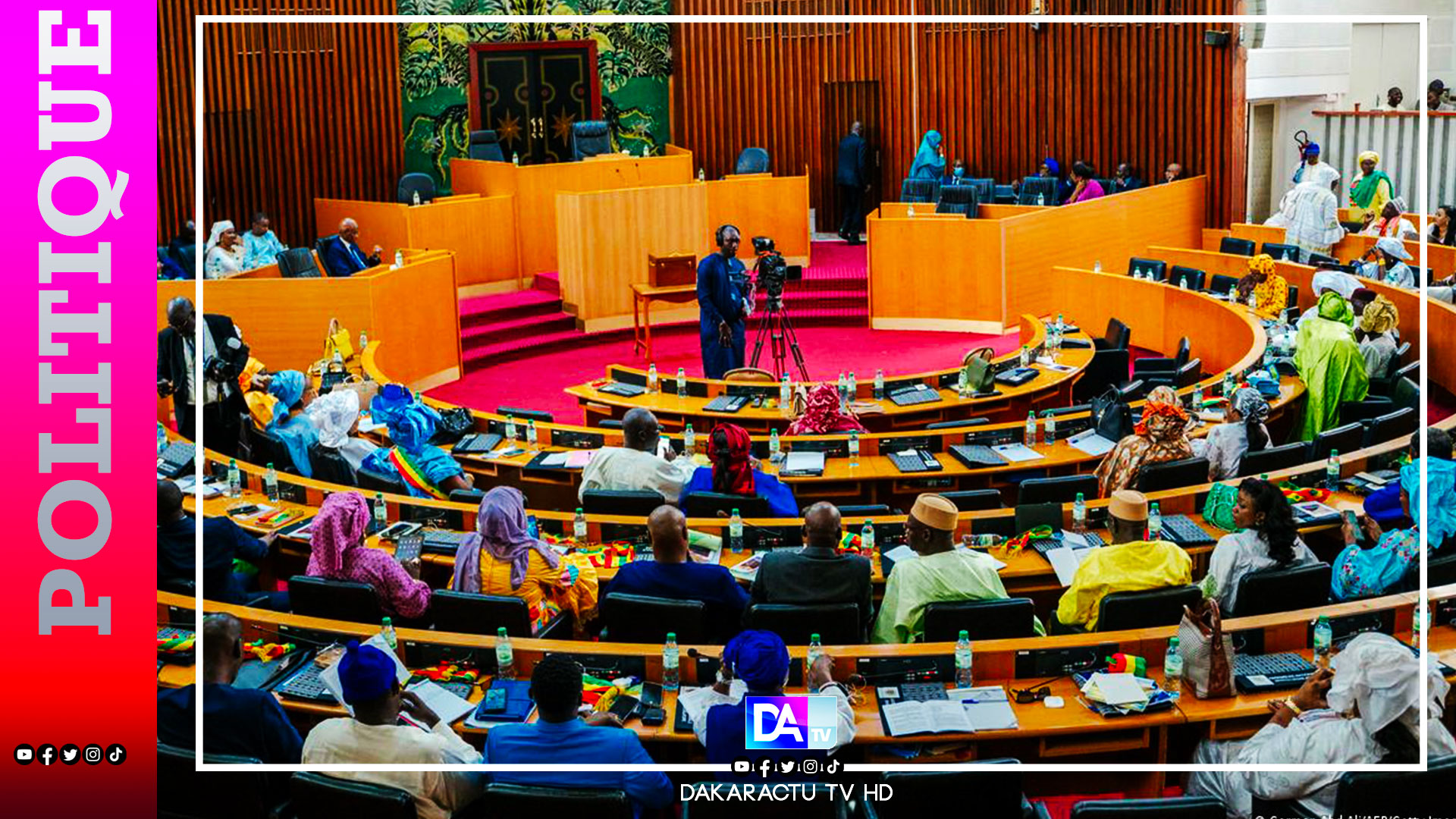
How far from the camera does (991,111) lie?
1725cm

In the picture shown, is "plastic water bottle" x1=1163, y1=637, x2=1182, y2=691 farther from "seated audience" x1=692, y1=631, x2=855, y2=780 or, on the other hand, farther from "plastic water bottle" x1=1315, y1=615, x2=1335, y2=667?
"seated audience" x1=692, y1=631, x2=855, y2=780

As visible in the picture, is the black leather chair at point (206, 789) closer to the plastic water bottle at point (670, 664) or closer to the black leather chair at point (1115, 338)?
the plastic water bottle at point (670, 664)

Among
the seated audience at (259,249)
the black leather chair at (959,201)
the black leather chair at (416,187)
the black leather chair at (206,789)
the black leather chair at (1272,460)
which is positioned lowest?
the black leather chair at (206,789)

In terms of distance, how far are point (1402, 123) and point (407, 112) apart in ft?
36.6

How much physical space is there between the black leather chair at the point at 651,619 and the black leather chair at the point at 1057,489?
2276 mm

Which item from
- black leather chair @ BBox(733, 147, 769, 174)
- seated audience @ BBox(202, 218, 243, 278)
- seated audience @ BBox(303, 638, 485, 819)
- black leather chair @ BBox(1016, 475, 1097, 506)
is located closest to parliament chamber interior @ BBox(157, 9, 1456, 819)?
seated audience @ BBox(303, 638, 485, 819)

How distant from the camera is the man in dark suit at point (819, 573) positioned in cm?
588

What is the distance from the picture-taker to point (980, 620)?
18.5 ft

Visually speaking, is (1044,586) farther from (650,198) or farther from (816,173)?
(816,173)

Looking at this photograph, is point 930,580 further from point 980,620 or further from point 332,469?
point 332,469

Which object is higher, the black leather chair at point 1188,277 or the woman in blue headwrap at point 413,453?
the black leather chair at point 1188,277

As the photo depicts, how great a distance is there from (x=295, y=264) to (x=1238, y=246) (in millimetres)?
8410

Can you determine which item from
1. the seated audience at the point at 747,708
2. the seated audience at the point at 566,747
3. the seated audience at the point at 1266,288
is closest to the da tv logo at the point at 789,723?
the seated audience at the point at 747,708

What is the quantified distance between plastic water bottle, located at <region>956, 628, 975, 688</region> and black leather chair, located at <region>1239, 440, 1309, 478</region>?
302 cm
